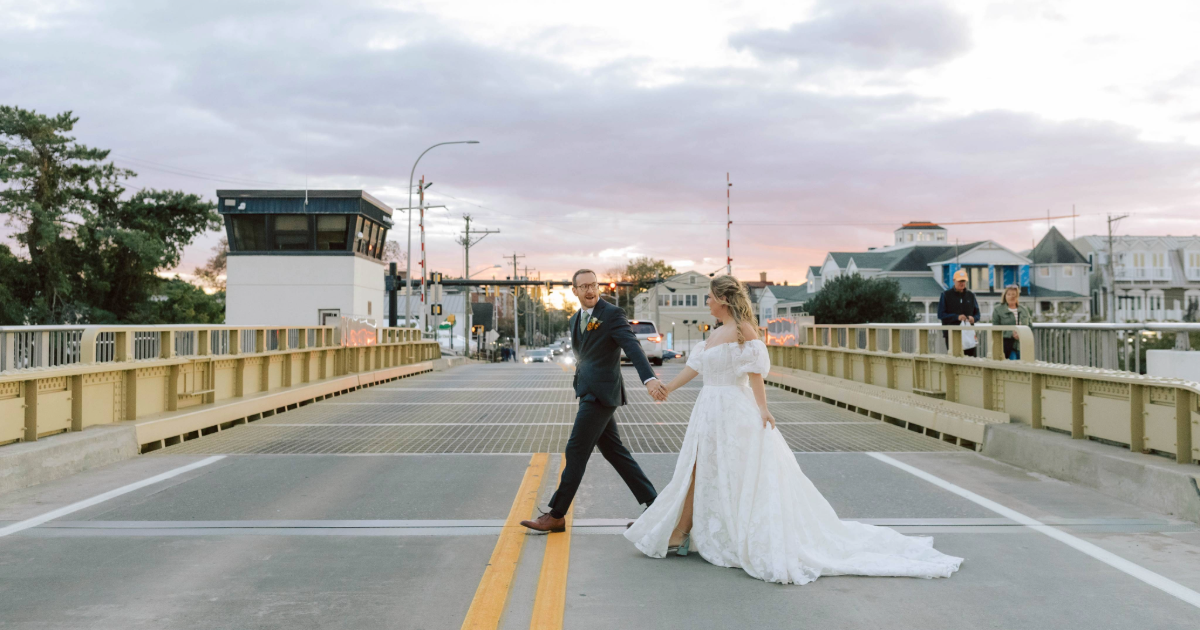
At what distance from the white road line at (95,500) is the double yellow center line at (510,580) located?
3428mm

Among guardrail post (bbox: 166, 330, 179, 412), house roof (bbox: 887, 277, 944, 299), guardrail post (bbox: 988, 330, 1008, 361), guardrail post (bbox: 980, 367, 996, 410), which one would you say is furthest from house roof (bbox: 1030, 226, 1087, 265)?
guardrail post (bbox: 166, 330, 179, 412)

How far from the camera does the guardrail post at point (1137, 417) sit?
718 cm

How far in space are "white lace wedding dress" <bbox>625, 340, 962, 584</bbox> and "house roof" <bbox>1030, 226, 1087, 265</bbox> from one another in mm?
74405

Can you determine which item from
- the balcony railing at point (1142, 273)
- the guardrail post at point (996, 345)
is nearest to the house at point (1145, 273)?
the balcony railing at point (1142, 273)

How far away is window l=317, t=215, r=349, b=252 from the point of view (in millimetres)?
38094

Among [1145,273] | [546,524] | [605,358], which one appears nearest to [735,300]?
[605,358]

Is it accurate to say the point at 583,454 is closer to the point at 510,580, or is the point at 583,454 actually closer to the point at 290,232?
the point at 510,580

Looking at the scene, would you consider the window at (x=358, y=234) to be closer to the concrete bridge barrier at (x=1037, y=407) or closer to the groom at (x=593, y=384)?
the concrete bridge barrier at (x=1037, y=407)

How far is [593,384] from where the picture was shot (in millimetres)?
5676

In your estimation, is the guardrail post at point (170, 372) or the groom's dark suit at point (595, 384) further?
the guardrail post at point (170, 372)

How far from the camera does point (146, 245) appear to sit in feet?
128

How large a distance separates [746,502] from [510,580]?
1.40 metres

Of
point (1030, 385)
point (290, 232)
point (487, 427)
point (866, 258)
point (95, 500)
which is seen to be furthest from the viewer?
point (866, 258)

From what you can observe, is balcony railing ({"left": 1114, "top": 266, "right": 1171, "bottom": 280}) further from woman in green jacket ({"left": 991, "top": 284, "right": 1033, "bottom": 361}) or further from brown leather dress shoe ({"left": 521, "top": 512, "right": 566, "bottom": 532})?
brown leather dress shoe ({"left": 521, "top": 512, "right": 566, "bottom": 532})
